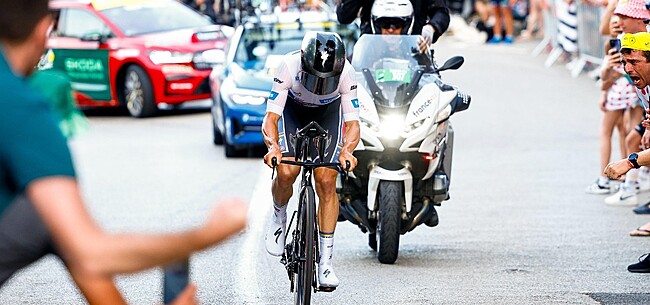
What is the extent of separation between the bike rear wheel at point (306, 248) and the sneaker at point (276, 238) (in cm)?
57

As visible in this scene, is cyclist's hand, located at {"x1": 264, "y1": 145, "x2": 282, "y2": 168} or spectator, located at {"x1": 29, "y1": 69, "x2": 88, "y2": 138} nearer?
spectator, located at {"x1": 29, "y1": 69, "x2": 88, "y2": 138}

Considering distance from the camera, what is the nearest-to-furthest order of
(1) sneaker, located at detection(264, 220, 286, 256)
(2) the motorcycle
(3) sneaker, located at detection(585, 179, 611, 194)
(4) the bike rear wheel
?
1. (4) the bike rear wheel
2. (1) sneaker, located at detection(264, 220, 286, 256)
3. (2) the motorcycle
4. (3) sneaker, located at detection(585, 179, 611, 194)

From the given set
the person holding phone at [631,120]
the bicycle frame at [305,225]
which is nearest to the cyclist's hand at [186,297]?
the bicycle frame at [305,225]

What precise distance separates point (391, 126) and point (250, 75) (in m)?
7.23

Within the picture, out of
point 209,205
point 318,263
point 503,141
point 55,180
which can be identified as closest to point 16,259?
point 55,180

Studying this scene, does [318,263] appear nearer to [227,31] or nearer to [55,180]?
[55,180]

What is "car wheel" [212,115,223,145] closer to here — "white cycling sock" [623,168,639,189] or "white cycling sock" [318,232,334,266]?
"white cycling sock" [623,168,639,189]

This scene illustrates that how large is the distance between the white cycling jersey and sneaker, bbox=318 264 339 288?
84cm

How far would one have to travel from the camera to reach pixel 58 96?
13.9 feet

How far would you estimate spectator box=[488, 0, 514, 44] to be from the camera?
3005cm

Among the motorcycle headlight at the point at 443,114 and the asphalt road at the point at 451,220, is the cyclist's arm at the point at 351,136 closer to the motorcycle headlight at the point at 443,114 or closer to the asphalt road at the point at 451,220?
the asphalt road at the point at 451,220

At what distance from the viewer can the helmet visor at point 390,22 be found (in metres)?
10.3

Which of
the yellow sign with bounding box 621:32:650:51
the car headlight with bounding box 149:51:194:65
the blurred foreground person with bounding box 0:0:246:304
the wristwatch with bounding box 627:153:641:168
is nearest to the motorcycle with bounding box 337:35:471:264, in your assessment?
the yellow sign with bounding box 621:32:650:51

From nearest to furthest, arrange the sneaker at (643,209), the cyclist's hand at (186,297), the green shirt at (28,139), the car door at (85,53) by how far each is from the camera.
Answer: the green shirt at (28,139) → the cyclist's hand at (186,297) → the sneaker at (643,209) → the car door at (85,53)
